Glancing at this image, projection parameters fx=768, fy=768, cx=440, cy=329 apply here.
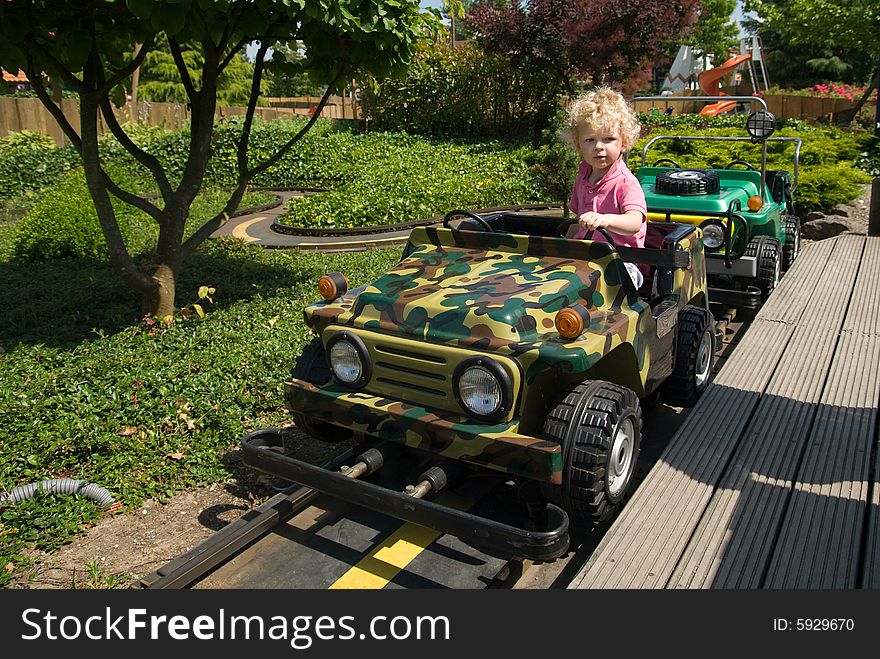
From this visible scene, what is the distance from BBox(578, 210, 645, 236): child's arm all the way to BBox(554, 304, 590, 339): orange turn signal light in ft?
2.78

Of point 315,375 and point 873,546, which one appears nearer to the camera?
point 873,546

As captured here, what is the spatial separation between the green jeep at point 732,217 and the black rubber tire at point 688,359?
198 centimetres

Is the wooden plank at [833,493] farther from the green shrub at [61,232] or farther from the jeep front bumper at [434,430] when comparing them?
the green shrub at [61,232]

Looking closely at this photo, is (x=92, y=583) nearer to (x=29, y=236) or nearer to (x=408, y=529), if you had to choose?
(x=408, y=529)

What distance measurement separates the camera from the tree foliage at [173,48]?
5723 mm

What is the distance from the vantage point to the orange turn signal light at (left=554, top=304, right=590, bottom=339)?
3.33 m

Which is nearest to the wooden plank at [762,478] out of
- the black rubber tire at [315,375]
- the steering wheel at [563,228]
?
the steering wheel at [563,228]

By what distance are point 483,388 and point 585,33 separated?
17.7 meters

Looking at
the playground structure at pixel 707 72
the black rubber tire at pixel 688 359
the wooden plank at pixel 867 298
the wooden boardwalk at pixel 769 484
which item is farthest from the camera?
the playground structure at pixel 707 72

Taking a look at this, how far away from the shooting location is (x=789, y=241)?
8.64 metres

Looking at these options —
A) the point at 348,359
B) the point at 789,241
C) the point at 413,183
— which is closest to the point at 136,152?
the point at 348,359

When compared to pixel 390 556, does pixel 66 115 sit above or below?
above

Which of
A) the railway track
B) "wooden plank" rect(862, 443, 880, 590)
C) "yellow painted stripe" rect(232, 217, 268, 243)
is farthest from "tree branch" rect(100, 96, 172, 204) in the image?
"wooden plank" rect(862, 443, 880, 590)

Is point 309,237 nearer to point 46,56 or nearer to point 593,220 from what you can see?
point 46,56
